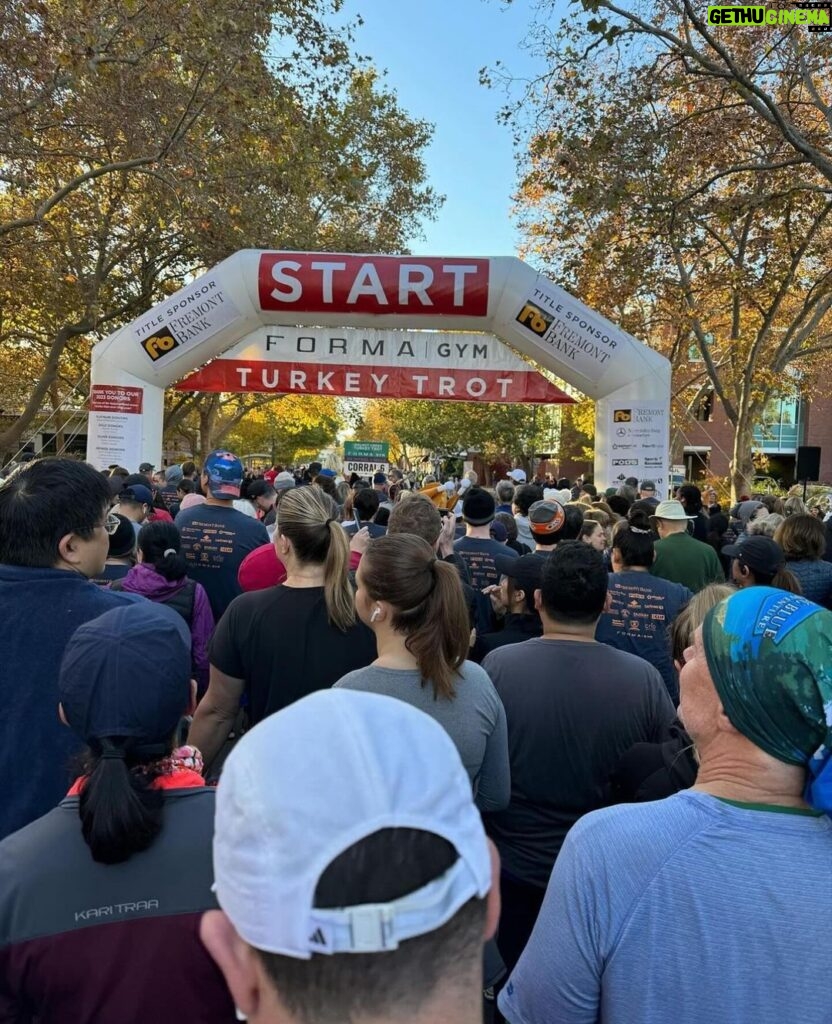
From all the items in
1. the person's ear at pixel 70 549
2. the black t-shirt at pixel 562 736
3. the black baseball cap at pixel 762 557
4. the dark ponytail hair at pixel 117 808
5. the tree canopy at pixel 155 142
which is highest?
the tree canopy at pixel 155 142

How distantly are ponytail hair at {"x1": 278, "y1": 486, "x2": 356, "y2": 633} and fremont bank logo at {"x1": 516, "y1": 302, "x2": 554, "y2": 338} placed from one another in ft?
23.1

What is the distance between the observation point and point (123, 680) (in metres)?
1.49

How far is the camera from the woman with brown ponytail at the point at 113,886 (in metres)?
1.31

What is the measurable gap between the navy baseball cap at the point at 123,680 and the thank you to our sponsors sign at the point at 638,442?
28.8 ft

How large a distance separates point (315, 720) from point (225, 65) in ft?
38.0

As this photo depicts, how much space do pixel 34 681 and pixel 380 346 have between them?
860 centimetres

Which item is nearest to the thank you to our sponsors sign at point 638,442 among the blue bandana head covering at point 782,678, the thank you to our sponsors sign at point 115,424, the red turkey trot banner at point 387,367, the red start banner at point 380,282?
the red turkey trot banner at point 387,367

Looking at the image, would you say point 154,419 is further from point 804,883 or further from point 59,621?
point 804,883

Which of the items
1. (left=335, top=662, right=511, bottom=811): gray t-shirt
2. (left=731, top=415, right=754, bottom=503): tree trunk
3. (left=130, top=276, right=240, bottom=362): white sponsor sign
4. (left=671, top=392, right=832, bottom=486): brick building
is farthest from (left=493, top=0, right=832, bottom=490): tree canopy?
(left=671, top=392, right=832, bottom=486): brick building

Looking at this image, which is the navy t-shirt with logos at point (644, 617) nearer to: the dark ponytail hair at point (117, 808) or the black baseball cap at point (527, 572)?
the black baseball cap at point (527, 572)

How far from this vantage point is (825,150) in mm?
11250

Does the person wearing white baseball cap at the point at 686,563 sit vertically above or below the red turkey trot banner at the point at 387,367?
below

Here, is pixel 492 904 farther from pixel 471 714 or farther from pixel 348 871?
pixel 471 714

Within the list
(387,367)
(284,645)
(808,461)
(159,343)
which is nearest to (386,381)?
(387,367)
